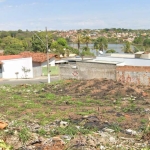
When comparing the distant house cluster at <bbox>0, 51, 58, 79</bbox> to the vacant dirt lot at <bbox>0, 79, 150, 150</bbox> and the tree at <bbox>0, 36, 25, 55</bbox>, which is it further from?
the tree at <bbox>0, 36, 25, 55</bbox>

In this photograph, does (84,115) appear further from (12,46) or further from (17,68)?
(12,46)

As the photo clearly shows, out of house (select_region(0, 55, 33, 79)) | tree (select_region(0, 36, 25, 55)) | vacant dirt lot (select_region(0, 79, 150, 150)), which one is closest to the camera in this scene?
vacant dirt lot (select_region(0, 79, 150, 150))

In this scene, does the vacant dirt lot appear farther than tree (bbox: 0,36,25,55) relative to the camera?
No

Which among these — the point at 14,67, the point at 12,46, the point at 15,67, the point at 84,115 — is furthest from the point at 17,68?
the point at 12,46

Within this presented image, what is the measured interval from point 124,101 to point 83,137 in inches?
328

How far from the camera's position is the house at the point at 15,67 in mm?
34469

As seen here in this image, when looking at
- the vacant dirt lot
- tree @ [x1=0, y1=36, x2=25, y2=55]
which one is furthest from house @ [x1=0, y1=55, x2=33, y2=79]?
tree @ [x1=0, y1=36, x2=25, y2=55]

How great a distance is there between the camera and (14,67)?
35.4m

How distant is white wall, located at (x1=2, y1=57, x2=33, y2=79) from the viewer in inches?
1361

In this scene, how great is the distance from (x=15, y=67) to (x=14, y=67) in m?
0.14

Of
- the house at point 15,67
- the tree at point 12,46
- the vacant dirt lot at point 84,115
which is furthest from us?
the tree at point 12,46

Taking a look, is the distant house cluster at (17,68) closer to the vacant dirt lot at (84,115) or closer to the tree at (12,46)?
the vacant dirt lot at (84,115)

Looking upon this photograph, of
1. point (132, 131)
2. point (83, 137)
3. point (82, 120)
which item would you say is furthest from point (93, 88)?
point (83, 137)

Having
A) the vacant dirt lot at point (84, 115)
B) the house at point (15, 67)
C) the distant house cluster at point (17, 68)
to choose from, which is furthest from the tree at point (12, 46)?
the vacant dirt lot at point (84, 115)
